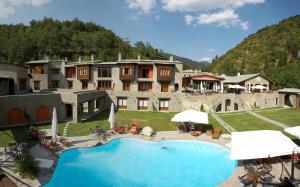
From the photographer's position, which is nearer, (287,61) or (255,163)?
(255,163)

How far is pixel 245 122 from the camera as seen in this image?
1379 inches

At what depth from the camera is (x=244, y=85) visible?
5653 centimetres

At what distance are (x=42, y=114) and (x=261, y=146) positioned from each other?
25.9 metres

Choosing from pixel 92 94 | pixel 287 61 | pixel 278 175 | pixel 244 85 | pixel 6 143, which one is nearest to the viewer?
→ pixel 278 175

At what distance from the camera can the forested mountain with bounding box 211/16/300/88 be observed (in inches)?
5010

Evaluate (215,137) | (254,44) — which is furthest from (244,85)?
(254,44)

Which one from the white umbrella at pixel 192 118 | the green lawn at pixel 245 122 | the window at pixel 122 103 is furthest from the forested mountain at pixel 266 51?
the white umbrella at pixel 192 118

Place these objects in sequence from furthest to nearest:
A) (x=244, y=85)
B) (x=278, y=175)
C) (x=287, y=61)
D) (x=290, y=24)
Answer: (x=290, y=24) < (x=287, y=61) < (x=244, y=85) < (x=278, y=175)

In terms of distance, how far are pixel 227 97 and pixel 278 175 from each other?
29329 mm

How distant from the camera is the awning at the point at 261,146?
52.2 ft

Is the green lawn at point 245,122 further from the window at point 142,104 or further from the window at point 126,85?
the window at point 126,85

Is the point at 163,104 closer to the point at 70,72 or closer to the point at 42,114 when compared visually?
the point at 42,114

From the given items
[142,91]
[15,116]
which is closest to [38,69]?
[142,91]

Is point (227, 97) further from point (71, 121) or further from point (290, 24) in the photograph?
point (290, 24)
